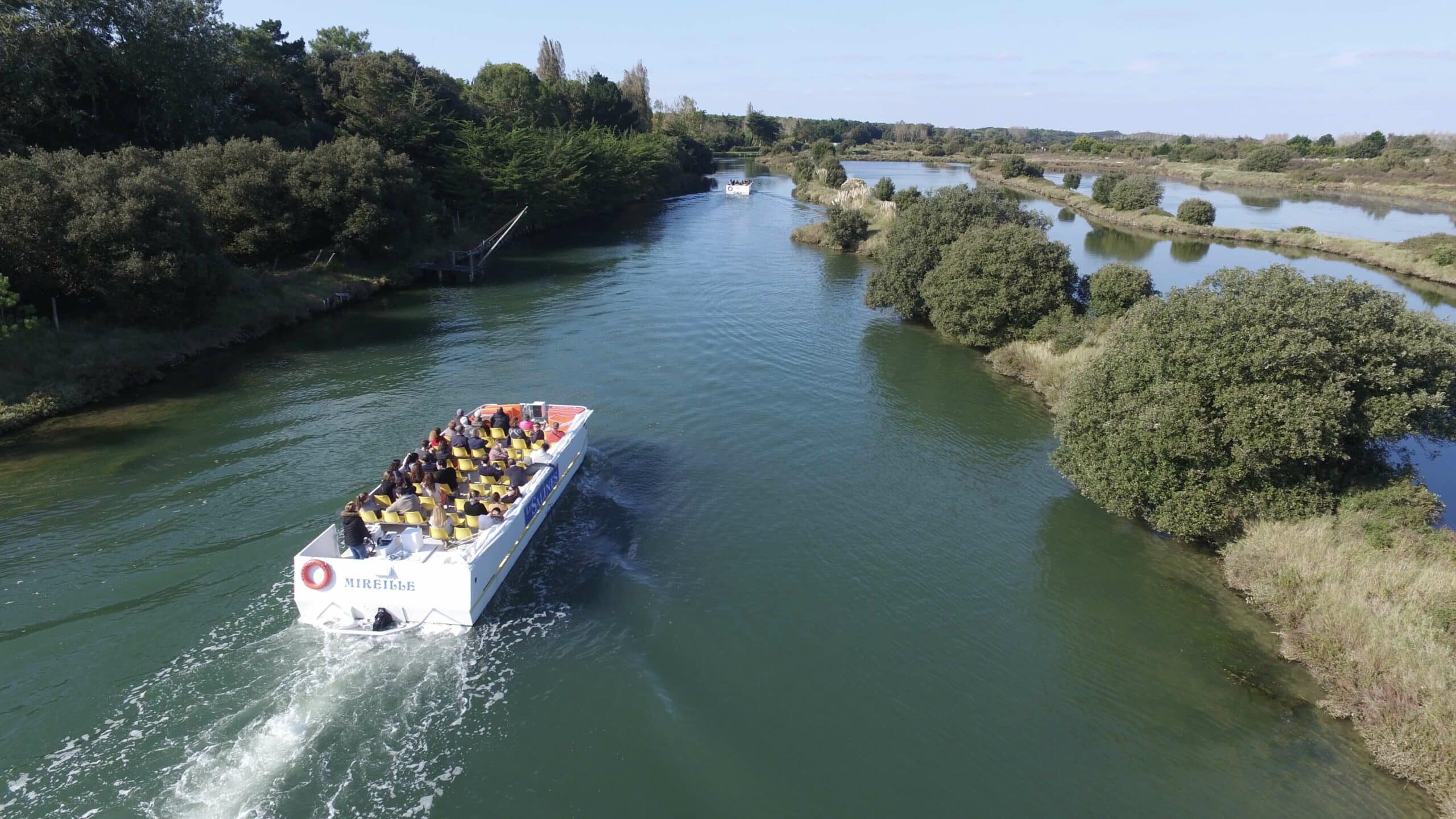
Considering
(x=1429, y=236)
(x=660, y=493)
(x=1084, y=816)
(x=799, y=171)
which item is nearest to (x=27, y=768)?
(x=660, y=493)

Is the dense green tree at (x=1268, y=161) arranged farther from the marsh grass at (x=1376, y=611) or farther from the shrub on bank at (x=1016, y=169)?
the marsh grass at (x=1376, y=611)

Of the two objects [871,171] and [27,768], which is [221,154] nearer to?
[27,768]

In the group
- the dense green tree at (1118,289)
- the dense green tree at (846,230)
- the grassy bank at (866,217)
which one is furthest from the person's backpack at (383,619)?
the dense green tree at (846,230)

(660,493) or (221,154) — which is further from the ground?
(221,154)

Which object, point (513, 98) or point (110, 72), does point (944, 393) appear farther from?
point (513, 98)

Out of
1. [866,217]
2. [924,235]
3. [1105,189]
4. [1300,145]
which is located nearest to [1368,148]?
[1300,145]

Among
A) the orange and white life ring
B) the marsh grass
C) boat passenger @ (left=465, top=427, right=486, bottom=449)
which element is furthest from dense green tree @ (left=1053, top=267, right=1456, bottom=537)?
the orange and white life ring

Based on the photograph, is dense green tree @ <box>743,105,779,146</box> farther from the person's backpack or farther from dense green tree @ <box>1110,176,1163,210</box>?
the person's backpack

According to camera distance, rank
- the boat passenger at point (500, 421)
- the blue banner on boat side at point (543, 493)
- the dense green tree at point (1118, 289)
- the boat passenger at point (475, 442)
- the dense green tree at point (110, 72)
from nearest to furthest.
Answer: the blue banner on boat side at point (543, 493)
the boat passenger at point (475, 442)
the boat passenger at point (500, 421)
the dense green tree at point (1118, 289)
the dense green tree at point (110, 72)

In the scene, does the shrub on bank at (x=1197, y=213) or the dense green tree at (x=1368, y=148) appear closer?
the shrub on bank at (x=1197, y=213)
